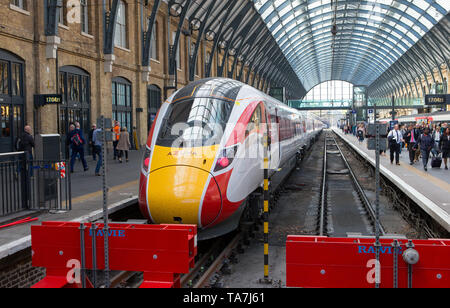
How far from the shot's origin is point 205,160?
697cm

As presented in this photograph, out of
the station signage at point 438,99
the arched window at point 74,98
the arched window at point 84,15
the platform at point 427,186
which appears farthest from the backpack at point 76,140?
the station signage at point 438,99

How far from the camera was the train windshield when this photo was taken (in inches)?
291

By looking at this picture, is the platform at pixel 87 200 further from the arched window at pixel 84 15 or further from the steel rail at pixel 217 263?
the arched window at pixel 84 15

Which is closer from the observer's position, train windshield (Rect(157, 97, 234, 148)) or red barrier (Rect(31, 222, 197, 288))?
red barrier (Rect(31, 222, 197, 288))

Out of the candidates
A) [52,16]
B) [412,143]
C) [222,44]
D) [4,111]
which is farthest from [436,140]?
[222,44]

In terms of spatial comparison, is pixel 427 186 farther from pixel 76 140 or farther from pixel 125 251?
pixel 76 140

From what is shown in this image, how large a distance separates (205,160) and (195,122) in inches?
39.2

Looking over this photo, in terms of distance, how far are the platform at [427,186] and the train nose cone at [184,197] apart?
405 centimetres

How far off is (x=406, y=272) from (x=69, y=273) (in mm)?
3876

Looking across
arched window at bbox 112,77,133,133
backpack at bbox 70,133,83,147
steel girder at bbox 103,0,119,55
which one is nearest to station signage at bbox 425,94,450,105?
arched window at bbox 112,77,133,133

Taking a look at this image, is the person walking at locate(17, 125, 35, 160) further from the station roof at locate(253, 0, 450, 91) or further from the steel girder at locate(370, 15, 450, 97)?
the steel girder at locate(370, 15, 450, 97)

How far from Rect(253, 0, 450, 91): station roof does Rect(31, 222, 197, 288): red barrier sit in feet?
103
